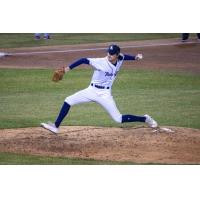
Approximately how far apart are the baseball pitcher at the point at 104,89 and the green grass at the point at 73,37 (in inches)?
24.2

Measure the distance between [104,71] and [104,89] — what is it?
0.94ft

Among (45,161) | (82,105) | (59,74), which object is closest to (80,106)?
(82,105)

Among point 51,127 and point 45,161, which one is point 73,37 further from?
point 45,161

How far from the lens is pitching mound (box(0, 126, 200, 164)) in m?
7.35

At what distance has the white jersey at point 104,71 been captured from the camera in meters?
7.54

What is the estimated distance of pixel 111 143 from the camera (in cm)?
773

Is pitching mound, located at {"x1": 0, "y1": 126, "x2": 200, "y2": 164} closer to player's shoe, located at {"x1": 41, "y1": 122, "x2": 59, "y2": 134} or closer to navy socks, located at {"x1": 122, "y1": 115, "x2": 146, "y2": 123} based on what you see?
player's shoe, located at {"x1": 41, "y1": 122, "x2": 59, "y2": 134}

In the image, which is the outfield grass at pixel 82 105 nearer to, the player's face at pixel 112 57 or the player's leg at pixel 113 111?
the player's leg at pixel 113 111

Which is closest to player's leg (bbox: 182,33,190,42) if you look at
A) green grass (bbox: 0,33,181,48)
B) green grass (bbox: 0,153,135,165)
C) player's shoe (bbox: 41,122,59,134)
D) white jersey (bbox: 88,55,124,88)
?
green grass (bbox: 0,33,181,48)

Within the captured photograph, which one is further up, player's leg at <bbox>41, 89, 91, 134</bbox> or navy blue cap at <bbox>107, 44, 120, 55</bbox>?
navy blue cap at <bbox>107, 44, 120, 55</bbox>

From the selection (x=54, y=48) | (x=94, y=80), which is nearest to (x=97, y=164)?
(x=94, y=80)

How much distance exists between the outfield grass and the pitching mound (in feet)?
0.56

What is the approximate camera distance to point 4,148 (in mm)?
7535

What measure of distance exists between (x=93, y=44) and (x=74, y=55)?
0.35 meters
